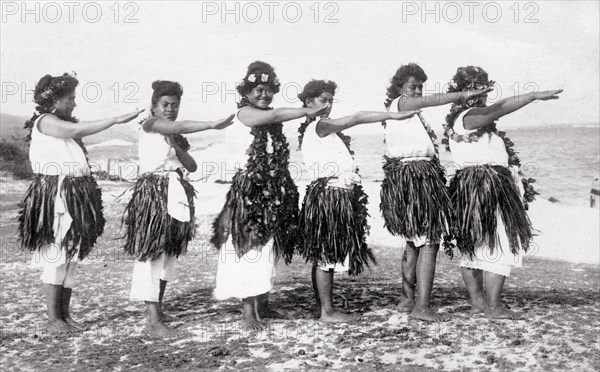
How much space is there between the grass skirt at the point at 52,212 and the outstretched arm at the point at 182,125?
735 millimetres

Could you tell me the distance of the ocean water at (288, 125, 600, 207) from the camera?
66.5 feet

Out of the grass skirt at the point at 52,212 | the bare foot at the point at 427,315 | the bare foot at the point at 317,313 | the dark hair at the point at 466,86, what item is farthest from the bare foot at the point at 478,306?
the grass skirt at the point at 52,212

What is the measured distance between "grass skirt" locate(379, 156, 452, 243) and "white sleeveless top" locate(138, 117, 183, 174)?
162 centimetres

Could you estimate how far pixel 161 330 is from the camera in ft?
12.9

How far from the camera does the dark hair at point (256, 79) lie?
3.99 m

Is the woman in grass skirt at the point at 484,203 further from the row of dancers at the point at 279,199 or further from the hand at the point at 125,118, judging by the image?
the hand at the point at 125,118

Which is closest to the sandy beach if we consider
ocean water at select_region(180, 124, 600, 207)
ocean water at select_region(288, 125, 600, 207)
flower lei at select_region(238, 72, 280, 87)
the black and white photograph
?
the black and white photograph

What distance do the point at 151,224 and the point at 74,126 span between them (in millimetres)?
842

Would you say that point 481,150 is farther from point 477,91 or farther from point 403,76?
point 403,76

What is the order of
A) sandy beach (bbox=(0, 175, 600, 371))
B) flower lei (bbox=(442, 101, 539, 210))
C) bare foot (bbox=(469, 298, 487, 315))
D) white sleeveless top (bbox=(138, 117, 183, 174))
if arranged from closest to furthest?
1. sandy beach (bbox=(0, 175, 600, 371))
2. white sleeveless top (bbox=(138, 117, 183, 174))
3. flower lei (bbox=(442, 101, 539, 210))
4. bare foot (bbox=(469, 298, 487, 315))

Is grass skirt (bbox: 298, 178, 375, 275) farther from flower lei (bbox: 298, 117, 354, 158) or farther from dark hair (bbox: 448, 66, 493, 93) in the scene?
dark hair (bbox: 448, 66, 493, 93)

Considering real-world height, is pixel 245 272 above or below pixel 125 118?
below

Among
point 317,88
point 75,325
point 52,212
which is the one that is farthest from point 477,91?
point 75,325

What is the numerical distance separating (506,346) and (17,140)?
11.3m
